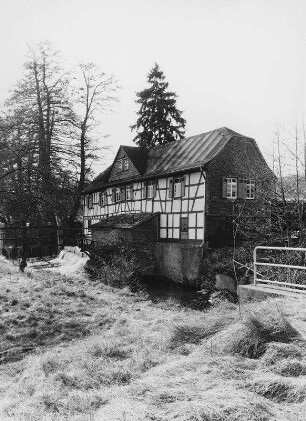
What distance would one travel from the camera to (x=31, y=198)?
420 inches

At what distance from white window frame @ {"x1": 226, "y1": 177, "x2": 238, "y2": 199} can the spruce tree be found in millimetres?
17455

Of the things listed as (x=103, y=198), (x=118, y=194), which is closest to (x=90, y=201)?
(x=103, y=198)

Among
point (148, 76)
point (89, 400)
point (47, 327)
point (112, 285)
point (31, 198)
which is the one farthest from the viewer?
point (148, 76)

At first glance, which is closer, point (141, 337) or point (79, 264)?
point (141, 337)

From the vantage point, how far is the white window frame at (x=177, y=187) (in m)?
24.7

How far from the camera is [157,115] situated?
40312 mm

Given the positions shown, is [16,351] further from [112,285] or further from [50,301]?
[112,285]

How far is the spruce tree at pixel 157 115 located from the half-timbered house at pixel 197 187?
39.4 ft

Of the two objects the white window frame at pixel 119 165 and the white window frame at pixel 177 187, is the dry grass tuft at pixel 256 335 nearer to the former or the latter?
the white window frame at pixel 177 187

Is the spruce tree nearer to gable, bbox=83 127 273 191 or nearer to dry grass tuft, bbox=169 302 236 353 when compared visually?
gable, bbox=83 127 273 191

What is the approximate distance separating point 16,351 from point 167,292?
46.8 ft

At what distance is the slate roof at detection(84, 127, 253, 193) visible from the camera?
78.2 feet

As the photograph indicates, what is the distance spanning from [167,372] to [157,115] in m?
37.3

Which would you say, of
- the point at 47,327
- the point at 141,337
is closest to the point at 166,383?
the point at 141,337
